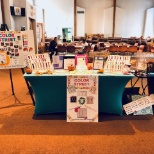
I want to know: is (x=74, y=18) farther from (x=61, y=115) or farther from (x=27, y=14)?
(x=61, y=115)

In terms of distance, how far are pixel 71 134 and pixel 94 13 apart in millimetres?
12396

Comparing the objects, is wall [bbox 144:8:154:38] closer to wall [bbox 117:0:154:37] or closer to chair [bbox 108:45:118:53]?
wall [bbox 117:0:154:37]

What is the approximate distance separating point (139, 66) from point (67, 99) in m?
1.40

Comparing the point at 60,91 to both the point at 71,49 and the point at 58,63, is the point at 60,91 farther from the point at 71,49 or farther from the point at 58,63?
the point at 71,49

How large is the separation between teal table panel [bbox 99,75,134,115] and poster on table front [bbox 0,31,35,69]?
4.82 ft

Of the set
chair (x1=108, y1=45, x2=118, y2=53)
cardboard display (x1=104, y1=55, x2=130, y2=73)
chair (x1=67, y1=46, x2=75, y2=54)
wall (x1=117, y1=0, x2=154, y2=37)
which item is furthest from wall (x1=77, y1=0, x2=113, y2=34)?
cardboard display (x1=104, y1=55, x2=130, y2=73)

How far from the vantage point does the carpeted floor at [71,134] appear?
219 cm

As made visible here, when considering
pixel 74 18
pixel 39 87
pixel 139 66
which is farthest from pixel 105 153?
pixel 74 18

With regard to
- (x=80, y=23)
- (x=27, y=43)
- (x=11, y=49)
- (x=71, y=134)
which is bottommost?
(x=71, y=134)

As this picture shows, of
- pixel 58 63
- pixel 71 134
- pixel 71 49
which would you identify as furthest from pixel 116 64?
pixel 71 49

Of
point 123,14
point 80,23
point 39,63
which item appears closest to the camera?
point 39,63

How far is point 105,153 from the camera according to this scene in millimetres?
2121

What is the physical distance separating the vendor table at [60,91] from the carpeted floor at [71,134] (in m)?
0.14

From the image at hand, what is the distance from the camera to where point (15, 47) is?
3.31 meters
